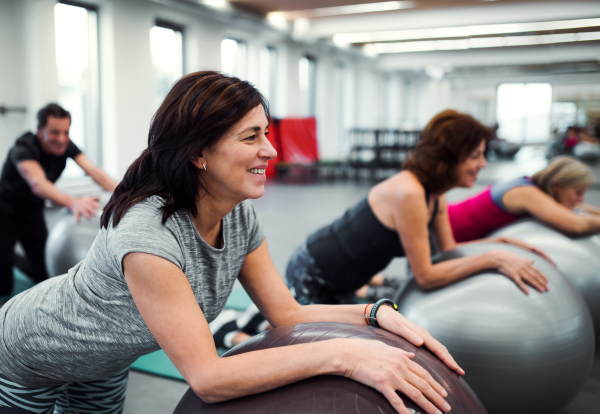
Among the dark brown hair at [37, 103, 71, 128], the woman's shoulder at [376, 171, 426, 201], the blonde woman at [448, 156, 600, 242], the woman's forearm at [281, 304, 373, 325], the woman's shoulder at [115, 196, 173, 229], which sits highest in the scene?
the dark brown hair at [37, 103, 71, 128]

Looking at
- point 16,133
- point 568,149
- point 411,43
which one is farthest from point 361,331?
point 568,149

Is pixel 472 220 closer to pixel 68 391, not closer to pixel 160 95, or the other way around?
pixel 68 391

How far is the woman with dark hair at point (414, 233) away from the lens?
5.61 feet

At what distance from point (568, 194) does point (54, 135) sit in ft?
8.95

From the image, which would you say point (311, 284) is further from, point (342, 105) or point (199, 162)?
point (342, 105)

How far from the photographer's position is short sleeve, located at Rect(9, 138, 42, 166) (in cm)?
284

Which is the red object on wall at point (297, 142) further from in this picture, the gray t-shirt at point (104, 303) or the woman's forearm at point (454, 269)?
the gray t-shirt at point (104, 303)

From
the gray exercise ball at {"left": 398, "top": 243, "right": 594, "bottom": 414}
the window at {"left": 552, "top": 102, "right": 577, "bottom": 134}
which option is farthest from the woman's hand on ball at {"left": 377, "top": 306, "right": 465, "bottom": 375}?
the window at {"left": 552, "top": 102, "right": 577, "bottom": 134}

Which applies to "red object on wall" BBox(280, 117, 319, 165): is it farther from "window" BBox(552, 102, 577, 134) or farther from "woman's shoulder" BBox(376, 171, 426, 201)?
"woman's shoulder" BBox(376, 171, 426, 201)

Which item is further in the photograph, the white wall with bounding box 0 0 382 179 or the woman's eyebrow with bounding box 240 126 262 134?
the white wall with bounding box 0 0 382 179

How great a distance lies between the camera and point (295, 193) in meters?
8.01

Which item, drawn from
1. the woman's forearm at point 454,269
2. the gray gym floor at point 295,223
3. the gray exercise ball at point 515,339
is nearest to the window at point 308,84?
the gray gym floor at point 295,223

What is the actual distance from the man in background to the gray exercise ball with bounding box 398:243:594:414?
1.96m

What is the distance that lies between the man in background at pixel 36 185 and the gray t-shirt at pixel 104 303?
1.61 metres
